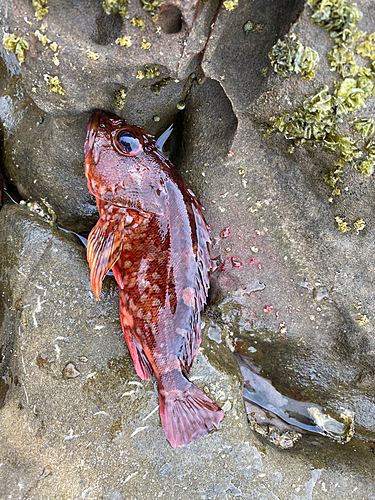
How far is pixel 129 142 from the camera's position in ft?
10.1

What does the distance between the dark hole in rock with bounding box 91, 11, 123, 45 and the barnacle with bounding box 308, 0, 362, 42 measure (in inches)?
51.1

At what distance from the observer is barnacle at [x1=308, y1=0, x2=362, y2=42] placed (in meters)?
2.35

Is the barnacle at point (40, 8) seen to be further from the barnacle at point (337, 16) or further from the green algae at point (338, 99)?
the barnacle at point (337, 16)

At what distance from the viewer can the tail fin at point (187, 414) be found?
3.15m

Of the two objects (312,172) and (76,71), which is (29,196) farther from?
(312,172)

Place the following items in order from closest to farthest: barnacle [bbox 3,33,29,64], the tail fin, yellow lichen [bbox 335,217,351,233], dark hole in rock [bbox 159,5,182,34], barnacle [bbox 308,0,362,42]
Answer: barnacle [bbox 308,0,362,42]
dark hole in rock [bbox 159,5,182,34]
barnacle [bbox 3,33,29,64]
the tail fin
yellow lichen [bbox 335,217,351,233]

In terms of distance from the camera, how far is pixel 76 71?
106 inches

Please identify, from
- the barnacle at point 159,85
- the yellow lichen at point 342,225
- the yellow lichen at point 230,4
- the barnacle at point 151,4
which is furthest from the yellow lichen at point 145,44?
the yellow lichen at point 342,225

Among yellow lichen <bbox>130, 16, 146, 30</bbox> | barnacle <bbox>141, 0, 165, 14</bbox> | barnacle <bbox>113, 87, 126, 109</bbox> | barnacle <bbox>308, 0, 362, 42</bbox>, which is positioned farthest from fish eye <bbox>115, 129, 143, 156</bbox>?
barnacle <bbox>308, 0, 362, 42</bbox>

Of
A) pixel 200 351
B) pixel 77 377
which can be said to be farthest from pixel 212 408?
pixel 77 377

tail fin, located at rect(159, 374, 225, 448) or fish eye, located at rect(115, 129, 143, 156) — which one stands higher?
fish eye, located at rect(115, 129, 143, 156)

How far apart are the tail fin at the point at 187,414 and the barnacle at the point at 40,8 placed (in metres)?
3.02

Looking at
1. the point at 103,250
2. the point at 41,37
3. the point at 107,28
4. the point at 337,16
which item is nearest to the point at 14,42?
the point at 41,37

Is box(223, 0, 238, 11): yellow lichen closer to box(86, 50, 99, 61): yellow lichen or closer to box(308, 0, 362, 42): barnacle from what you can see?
box(308, 0, 362, 42): barnacle
